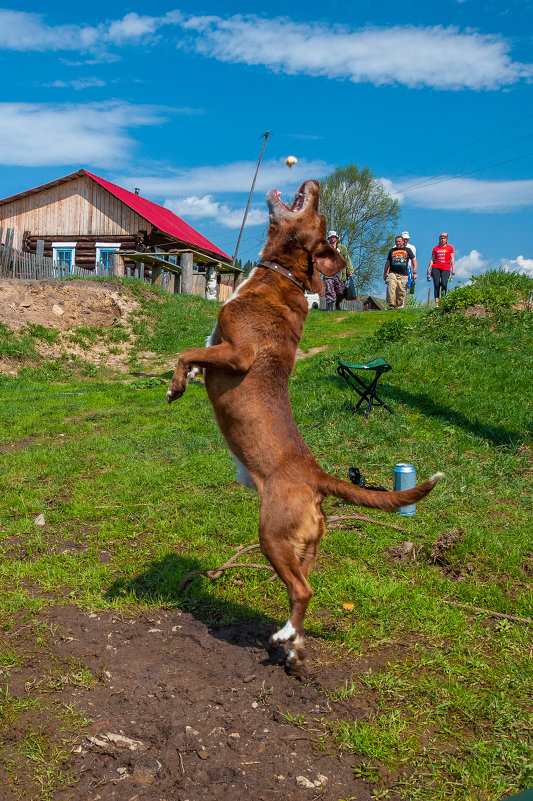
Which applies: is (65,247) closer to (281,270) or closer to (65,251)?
(65,251)

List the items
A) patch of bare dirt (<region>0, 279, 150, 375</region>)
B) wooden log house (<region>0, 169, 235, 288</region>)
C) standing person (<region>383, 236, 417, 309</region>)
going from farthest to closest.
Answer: wooden log house (<region>0, 169, 235, 288</region>) < standing person (<region>383, 236, 417, 309</region>) < patch of bare dirt (<region>0, 279, 150, 375</region>)

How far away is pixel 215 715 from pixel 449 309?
12.4 metres

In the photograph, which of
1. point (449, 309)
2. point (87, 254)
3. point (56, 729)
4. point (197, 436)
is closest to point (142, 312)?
point (449, 309)

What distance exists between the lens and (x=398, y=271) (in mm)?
19000

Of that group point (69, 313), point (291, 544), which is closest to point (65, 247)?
point (69, 313)

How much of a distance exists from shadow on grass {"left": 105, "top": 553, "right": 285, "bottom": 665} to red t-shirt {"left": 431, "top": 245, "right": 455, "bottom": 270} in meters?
14.8

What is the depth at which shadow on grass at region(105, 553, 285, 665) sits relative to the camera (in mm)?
3779

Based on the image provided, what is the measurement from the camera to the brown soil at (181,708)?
255cm

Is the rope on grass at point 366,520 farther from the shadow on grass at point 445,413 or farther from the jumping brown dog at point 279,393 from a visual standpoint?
the shadow on grass at point 445,413

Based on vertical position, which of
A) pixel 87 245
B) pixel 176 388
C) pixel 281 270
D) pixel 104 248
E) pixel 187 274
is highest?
pixel 87 245

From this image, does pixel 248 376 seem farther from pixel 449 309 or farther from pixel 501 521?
pixel 449 309

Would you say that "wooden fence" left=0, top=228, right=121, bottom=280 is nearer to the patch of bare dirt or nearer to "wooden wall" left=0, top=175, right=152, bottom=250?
the patch of bare dirt

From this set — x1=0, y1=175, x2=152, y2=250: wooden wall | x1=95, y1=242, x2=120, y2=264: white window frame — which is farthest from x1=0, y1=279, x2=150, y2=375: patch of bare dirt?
x1=0, y1=175, x2=152, y2=250: wooden wall

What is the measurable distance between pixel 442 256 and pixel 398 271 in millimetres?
1923
